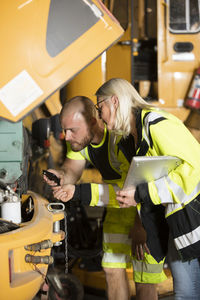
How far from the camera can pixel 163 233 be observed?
84.7 inches

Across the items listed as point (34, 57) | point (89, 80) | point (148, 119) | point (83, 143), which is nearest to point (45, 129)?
point (89, 80)

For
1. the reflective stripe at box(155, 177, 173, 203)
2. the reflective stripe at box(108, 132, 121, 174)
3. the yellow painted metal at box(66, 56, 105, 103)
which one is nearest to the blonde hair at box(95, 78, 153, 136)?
the reflective stripe at box(155, 177, 173, 203)

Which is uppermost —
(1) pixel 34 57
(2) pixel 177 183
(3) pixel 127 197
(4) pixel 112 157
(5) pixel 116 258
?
(1) pixel 34 57

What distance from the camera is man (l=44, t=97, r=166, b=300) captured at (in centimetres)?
244

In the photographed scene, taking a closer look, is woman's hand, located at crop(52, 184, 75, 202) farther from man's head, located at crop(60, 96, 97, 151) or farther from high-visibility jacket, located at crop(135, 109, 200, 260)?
high-visibility jacket, located at crop(135, 109, 200, 260)

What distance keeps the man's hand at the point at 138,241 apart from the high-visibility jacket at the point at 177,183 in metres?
0.44

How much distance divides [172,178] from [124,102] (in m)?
0.46

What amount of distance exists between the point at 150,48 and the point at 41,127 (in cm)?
185

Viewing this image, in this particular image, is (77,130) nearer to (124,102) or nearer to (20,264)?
(124,102)

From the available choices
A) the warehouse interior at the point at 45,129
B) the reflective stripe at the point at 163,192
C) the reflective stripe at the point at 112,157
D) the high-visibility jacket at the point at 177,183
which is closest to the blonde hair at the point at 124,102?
the high-visibility jacket at the point at 177,183

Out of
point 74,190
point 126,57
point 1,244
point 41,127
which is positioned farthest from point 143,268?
point 126,57

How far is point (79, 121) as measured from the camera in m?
2.57

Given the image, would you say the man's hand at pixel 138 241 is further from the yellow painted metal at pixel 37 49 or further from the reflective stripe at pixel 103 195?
the yellow painted metal at pixel 37 49

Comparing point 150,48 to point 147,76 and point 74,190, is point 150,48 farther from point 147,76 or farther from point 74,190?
point 74,190
